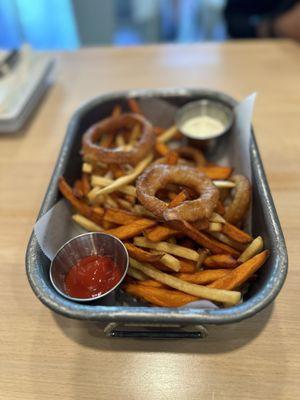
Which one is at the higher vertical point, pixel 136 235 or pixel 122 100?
pixel 122 100

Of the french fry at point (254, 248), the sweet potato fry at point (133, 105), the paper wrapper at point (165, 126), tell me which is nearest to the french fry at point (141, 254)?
the paper wrapper at point (165, 126)

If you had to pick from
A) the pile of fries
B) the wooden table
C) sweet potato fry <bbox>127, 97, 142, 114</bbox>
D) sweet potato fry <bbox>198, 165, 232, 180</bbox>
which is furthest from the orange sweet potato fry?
sweet potato fry <bbox>127, 97, 142, 114</bbox>

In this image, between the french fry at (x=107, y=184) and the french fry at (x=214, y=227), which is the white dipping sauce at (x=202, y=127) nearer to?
the french fry at (x=107, y=184)

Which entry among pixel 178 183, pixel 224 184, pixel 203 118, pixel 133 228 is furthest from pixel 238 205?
pixel 203 118

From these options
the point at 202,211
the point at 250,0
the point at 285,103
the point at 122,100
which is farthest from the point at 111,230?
the point at 250,0

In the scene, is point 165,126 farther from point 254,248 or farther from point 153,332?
point 153,332

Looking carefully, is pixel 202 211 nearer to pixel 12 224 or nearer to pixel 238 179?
pixel 238 179

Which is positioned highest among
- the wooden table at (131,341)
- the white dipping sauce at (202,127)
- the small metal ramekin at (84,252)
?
the white dipping sauce at (202,127)
